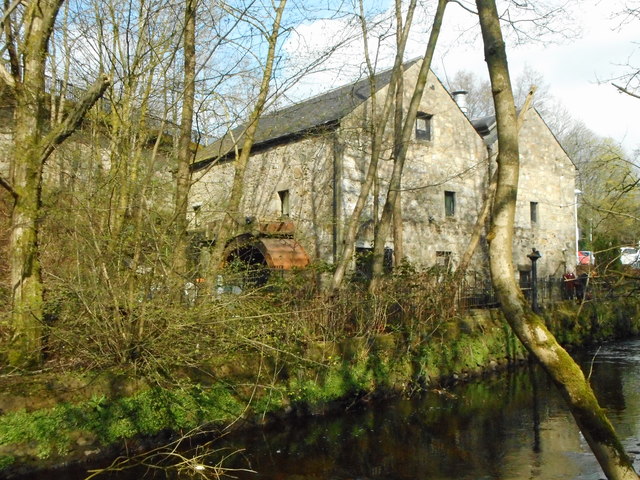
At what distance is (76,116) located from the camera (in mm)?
7426

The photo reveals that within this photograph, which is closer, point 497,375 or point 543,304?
point 497,375

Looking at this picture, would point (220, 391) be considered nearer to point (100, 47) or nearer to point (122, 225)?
point (122, 225)

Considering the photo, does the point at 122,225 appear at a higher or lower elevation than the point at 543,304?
higher

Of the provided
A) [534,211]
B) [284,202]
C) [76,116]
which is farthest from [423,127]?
[76,116]

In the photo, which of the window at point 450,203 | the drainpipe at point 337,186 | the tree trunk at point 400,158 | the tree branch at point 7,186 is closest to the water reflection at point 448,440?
the tree trunk at point 400,158

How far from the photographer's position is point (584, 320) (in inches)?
728

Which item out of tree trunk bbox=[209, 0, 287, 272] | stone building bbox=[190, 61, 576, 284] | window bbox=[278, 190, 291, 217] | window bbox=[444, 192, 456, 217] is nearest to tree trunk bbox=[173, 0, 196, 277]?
tree trunk bbox=[209, 0, 287, 272]

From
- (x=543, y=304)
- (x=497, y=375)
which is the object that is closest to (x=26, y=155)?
(x=497, y=375)

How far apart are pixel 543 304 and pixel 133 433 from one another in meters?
13.9

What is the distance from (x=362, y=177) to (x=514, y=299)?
510 inches

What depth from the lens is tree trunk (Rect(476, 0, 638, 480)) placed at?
14.2ft

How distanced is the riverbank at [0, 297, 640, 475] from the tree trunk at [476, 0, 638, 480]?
294 cm

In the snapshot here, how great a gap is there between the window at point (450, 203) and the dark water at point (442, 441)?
30.2 ft

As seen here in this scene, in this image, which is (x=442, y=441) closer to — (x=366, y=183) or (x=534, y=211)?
(x=366, y=183)
